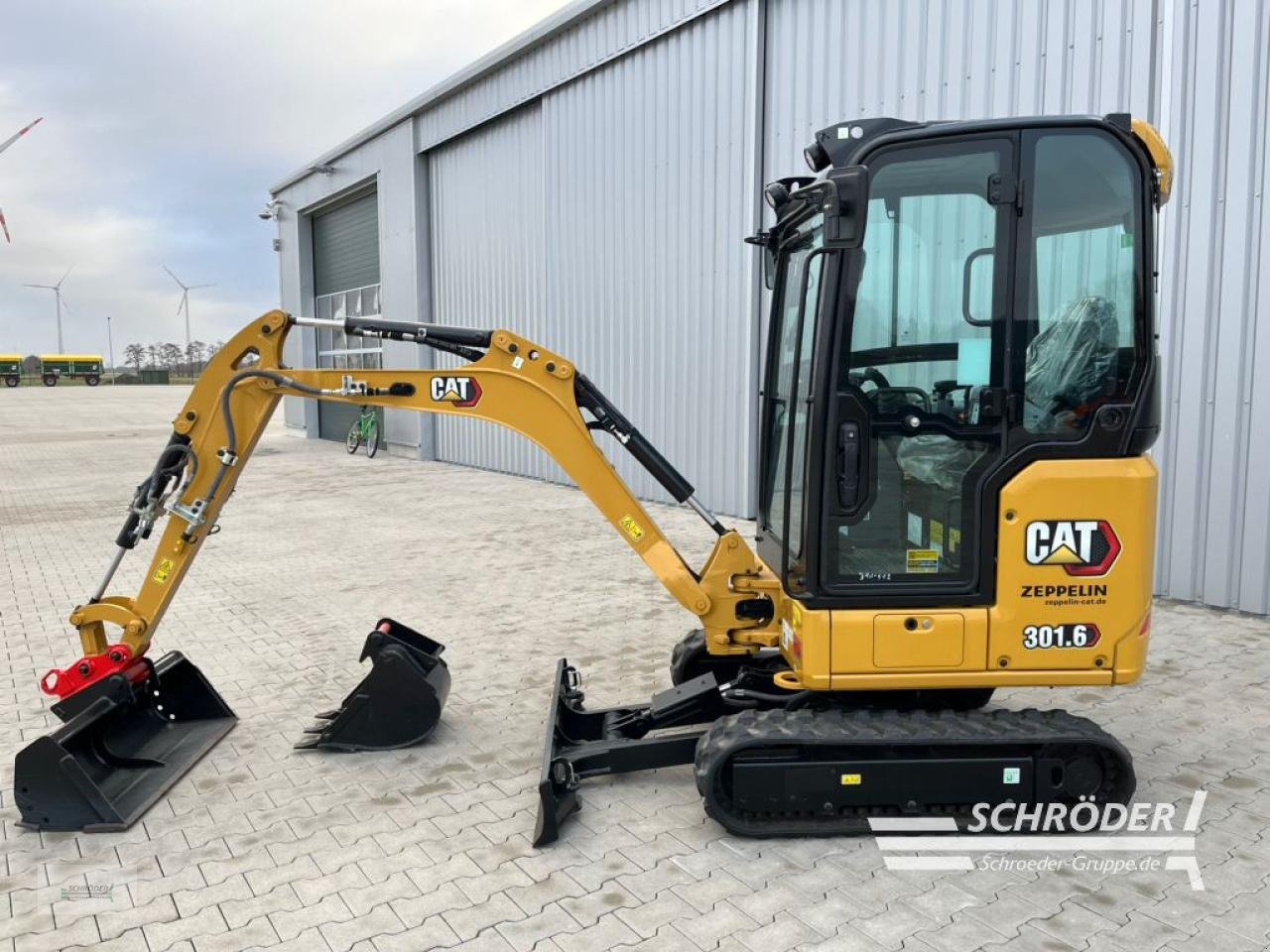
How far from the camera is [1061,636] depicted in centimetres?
391

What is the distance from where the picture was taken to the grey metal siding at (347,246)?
75.4ft

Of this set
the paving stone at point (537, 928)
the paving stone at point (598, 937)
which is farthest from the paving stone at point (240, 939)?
the paving stone at point (598, 937)

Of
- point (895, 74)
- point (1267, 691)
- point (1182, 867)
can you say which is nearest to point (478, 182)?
point (895, 74)

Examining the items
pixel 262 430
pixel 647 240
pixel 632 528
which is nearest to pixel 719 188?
pixel 647 240

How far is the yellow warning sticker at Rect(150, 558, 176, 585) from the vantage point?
15.5 ft

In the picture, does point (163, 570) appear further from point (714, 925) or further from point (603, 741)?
point (714, 925)

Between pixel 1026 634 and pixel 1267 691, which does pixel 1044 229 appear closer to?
pixel 1026 634

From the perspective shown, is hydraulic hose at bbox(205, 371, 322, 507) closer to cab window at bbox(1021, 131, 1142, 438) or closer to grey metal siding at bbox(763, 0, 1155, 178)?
cab window at bbox(1021, 131, 1142, 438)

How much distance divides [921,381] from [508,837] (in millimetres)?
2565

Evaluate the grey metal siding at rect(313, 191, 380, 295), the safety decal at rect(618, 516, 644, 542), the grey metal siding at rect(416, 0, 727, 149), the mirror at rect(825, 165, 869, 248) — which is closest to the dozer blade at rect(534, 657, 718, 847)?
the safety decal at rect(618, 516, 644, 542)

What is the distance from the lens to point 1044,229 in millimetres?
3799

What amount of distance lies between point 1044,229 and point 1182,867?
2.56 m

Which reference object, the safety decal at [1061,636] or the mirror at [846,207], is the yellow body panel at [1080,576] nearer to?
the safety decal at [1061,636]

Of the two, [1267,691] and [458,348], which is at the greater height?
[458,348]
